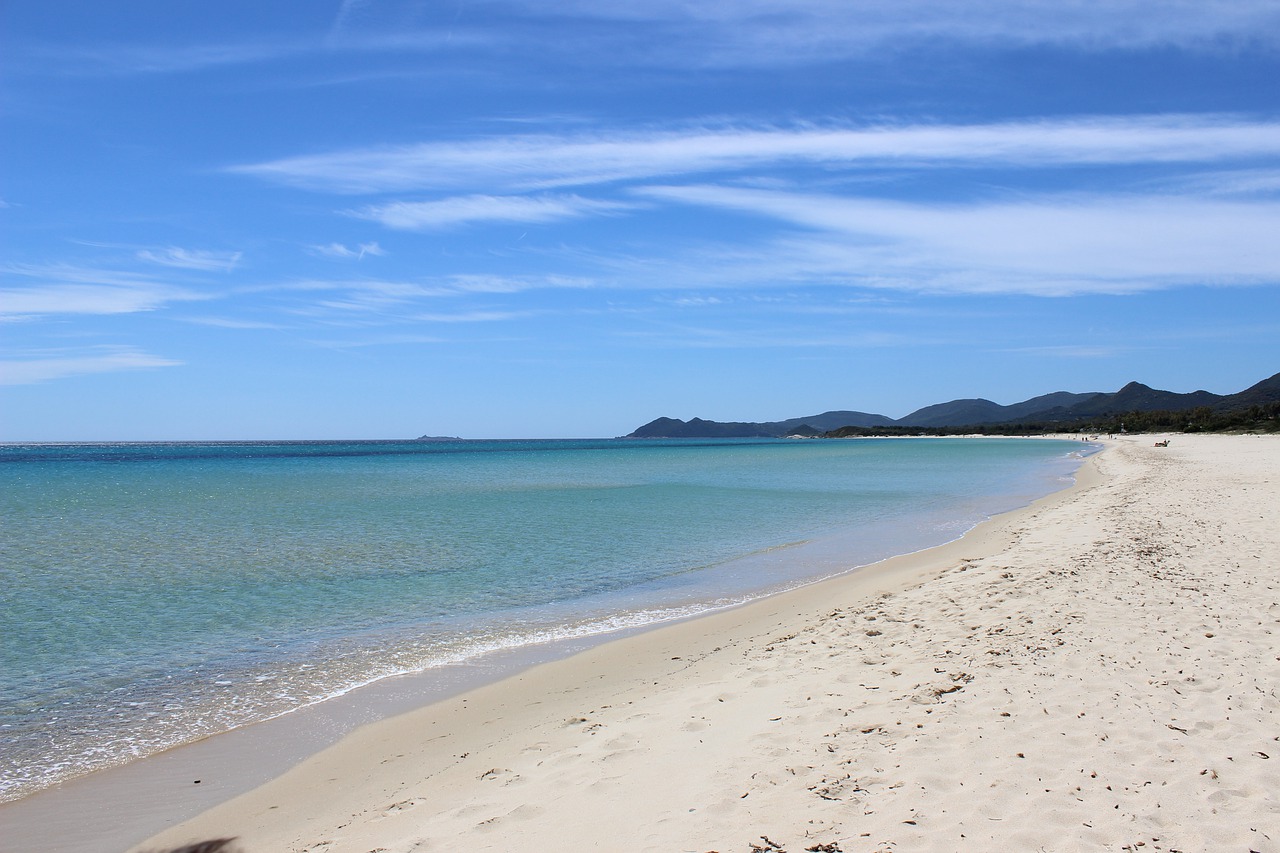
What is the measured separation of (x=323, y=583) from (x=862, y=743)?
11.0 metres

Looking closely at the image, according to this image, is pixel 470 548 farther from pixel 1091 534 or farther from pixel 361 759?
pixel 1091 534

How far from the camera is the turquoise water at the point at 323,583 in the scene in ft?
24.4

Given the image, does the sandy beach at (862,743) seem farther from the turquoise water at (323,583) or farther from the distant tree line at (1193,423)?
the distant tree line at (1193,423)

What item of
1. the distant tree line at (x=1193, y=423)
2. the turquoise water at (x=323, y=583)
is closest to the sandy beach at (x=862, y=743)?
the turquoise water at (x=323, y=583)

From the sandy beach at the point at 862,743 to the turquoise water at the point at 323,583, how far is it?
1.99 m

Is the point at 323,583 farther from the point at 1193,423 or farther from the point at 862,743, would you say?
the point at 1193,423

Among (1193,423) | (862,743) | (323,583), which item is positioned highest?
(1193,423)

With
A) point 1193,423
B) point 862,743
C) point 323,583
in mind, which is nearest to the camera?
point 862,743

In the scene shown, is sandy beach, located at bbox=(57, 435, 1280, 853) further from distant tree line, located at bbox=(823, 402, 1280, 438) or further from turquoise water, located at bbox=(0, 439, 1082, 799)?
distant tree line, located at bbox=(823, 402, 1280, 438)

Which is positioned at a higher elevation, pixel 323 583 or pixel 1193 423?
pixel 1193 423

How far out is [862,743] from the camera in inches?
192

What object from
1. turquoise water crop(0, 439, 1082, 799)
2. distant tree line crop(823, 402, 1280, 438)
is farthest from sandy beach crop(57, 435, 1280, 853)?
distant tree line crop(823, 402, 1280, 438)

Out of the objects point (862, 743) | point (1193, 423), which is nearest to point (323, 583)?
point (862, 743)

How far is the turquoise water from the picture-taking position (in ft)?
24.4
